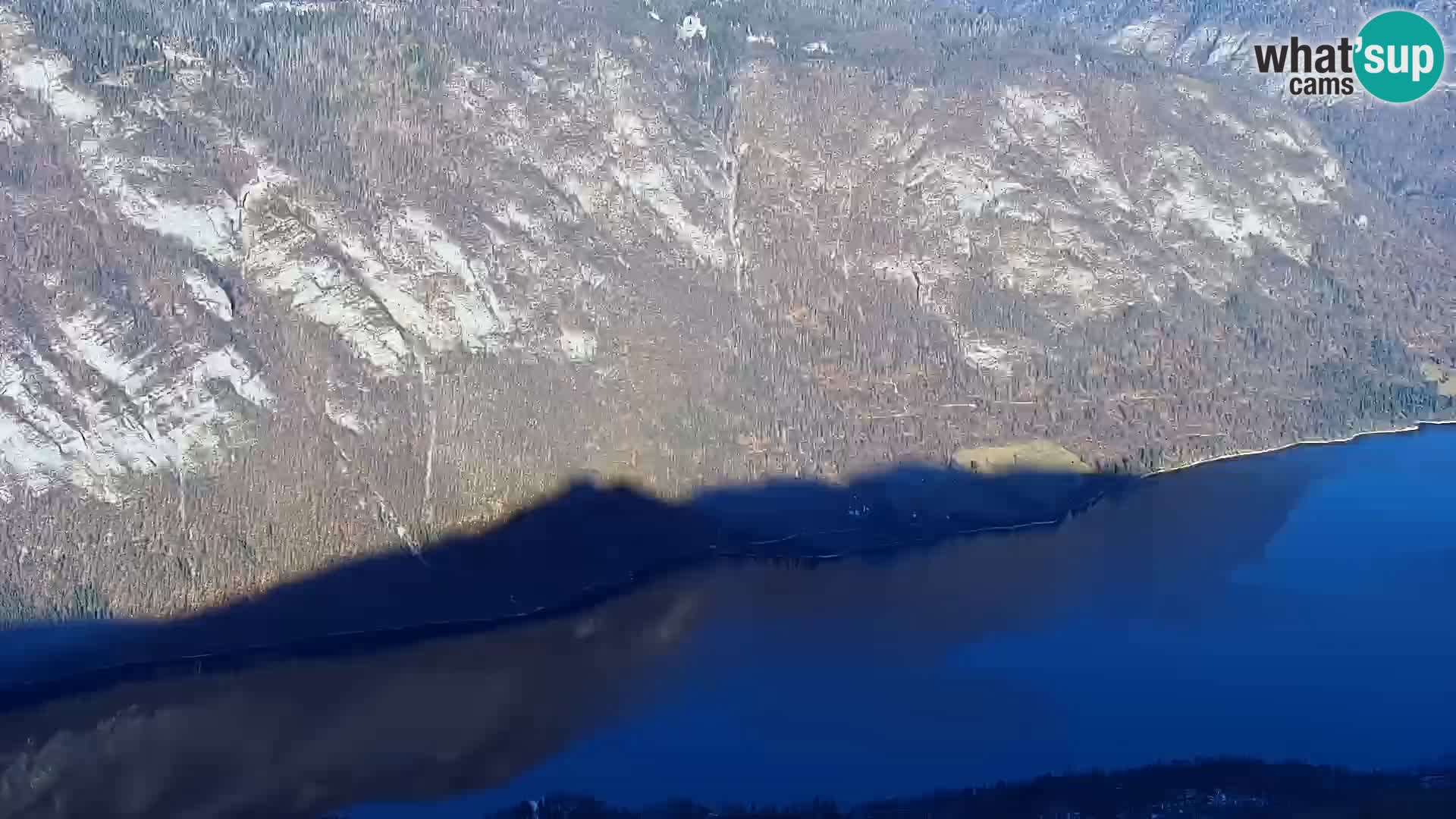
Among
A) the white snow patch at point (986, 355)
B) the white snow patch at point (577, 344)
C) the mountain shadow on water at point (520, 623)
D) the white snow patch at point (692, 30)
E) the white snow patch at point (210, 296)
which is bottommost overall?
the mountain shadow on water at point (520, 623)

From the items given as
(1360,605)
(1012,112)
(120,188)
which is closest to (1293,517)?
(1360,605)

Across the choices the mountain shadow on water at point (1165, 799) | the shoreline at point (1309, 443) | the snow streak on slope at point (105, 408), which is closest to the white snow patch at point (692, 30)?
the snow streak on slope at point (105, 408)

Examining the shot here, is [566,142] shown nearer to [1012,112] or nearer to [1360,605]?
[1012,112]

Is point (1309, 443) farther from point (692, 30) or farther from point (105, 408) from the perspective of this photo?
point (105, 408)

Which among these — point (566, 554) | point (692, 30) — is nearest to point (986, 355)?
point (566, 554)

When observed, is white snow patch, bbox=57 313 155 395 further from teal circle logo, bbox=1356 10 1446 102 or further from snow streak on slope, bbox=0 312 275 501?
teal circle logo, bbox=1356 10 1446 102

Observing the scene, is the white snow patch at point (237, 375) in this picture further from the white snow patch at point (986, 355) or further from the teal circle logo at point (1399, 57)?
the teal circle logo at point (1399, 57)

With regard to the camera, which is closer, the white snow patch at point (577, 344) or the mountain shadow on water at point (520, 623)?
the mountain shadow on water at point (520, 623)
